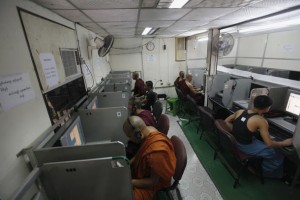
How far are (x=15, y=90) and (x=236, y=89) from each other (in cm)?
329

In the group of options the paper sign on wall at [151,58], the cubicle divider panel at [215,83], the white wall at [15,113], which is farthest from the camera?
the paper sign on wall at [151,58]

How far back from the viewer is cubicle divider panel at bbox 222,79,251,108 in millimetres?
3111

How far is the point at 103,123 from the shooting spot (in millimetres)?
1904

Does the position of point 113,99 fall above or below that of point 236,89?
above

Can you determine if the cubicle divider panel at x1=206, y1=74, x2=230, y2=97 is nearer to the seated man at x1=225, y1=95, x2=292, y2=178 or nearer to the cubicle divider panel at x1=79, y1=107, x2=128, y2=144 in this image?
the seated man at x1=225, y1=95, x2=292, y2=178

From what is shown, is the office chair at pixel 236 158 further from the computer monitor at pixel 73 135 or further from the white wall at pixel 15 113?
the white wall at pixel 15 113

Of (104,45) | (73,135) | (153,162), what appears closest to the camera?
(153,162)

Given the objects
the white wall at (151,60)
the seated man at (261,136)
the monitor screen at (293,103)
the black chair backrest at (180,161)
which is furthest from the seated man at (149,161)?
the white wall at (151,60)

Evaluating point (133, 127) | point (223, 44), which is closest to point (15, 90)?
point (133, 127)

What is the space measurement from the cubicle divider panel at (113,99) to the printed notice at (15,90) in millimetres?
1376

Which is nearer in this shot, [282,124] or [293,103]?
[282,124]

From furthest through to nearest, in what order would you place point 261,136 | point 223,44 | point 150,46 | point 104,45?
1. point 150,46
2. point 223,44
3. point 104,45
4. point 261,136

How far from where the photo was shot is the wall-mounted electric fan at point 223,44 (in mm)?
3424

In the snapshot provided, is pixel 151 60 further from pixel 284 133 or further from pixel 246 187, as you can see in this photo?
pixel 246 187
